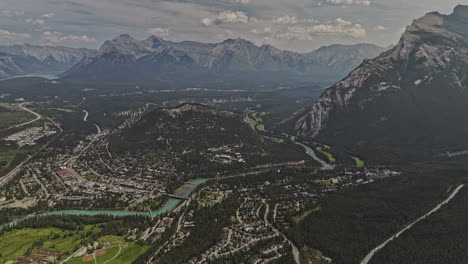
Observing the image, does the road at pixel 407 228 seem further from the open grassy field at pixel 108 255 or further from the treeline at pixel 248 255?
the open grassy field at pixel 108 255

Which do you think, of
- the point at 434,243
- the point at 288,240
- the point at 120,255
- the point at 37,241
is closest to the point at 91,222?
the point at 37,241

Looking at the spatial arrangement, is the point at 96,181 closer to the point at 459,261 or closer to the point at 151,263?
the point at 151,263

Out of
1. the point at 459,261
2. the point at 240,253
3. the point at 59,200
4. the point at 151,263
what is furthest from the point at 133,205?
the point at 459,261

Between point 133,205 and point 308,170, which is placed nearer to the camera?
point 133,205

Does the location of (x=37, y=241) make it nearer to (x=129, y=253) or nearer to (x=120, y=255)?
(x=120, y=255)

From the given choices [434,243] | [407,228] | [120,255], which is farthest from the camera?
[407,228]

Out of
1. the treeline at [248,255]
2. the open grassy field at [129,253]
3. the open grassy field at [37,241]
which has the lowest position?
the open grassy field at [37,241]

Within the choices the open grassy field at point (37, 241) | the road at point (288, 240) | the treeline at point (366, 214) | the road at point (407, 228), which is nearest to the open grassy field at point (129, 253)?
the open grassy field at point (37, 241)

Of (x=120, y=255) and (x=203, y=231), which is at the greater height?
(x=203, y=231)
